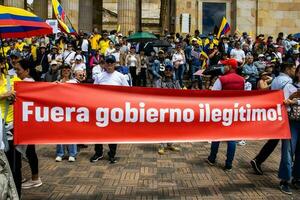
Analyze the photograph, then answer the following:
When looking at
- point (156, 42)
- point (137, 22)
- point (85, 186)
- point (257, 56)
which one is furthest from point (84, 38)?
point (85, 186)

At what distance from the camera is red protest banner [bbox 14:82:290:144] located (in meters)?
6.67

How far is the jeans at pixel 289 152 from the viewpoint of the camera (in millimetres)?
7516

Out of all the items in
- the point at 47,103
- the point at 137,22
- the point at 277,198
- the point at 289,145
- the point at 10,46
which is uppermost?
the point at 137,22

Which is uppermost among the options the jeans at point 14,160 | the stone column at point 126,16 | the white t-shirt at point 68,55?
the stone column at point 126,16

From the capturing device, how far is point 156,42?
21859mm

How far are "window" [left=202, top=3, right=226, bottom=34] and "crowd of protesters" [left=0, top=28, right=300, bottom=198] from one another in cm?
726

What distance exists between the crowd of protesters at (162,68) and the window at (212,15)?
7.26 m

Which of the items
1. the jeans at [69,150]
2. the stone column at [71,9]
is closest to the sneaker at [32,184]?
the jeans at [69,150]

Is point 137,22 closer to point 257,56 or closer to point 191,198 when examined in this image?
point 257,56

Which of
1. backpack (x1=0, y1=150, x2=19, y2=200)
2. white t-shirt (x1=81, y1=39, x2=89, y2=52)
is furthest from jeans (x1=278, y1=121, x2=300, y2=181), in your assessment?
white t-shirt (x1=81, y1=39, x2=89, y2=52)

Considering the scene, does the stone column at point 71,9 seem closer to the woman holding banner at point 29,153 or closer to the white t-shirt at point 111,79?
the white t-shirt at point 111,79

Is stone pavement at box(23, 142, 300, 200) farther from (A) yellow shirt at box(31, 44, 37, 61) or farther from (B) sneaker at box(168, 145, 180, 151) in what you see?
Answer: (A) yellow shirt at box(31, 44, 37, 61)

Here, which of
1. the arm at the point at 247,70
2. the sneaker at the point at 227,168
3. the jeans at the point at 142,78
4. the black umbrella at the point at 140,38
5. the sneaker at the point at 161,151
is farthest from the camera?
the black umbrella at the point at 140,38

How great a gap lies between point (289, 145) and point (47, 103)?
12.2ft
